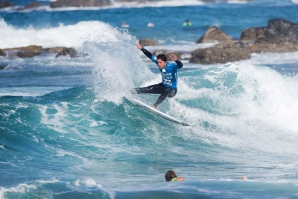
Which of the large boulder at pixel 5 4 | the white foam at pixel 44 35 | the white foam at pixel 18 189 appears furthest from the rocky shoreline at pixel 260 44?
the large boulder at pixel 5 4

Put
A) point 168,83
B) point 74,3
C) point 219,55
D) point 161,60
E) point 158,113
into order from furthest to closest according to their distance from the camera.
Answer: point 74,3, point 219,55, point 158,113, point 168,83, point 161,60

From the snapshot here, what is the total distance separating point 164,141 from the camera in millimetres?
16062

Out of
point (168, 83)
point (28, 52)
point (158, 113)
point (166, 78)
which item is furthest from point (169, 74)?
point (28, 52)

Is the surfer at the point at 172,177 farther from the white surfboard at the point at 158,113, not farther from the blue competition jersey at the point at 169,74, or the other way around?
the white surfboard at the point at 158,113

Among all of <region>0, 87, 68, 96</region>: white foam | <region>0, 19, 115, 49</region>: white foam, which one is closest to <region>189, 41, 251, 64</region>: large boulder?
<region>0, 87, 68, 96</region>: white foam

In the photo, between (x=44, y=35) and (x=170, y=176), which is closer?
(x=170, y=176)

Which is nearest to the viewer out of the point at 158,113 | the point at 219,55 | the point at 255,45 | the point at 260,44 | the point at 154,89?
the point at 154,89

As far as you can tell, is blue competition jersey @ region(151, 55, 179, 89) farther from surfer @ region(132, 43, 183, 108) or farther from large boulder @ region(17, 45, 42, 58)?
large boulder @ region(17, 45, 42, 58)

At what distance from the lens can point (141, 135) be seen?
53.8 feet

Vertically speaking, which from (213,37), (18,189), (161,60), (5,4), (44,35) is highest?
(5,4)

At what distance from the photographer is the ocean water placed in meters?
11.5

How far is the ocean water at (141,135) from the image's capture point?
11.5 meters

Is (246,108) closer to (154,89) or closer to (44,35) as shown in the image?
(154,89)

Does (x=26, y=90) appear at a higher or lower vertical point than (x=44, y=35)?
lower
